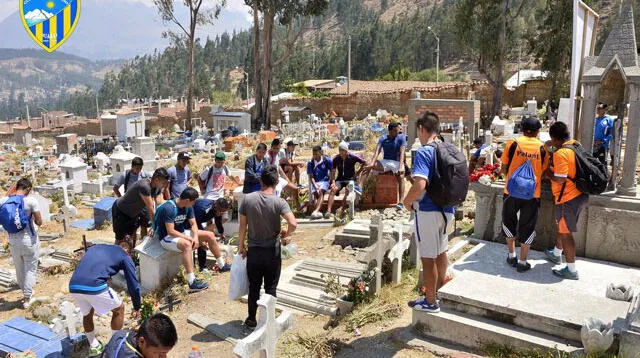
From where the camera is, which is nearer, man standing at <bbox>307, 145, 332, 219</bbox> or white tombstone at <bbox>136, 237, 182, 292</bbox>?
white tombstone at <bbox>136, 237, 182, 292</bbox>

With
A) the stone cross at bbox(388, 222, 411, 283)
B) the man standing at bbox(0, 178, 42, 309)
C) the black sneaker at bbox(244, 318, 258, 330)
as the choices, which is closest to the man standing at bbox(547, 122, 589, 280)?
the stone cross at bbox(388, 222, 411, 283)

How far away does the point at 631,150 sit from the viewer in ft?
17.1

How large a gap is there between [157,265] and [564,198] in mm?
4556

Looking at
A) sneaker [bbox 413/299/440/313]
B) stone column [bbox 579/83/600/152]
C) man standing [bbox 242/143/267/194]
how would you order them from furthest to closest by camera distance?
man standing [bbox 242/143/267/194] → stone column [bbox 579/83/600/152] → sneaker [bbox 413/299/440/313]

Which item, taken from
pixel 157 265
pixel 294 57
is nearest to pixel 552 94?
pixel 157 265

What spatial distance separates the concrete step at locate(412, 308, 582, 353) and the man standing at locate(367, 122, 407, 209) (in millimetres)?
4524

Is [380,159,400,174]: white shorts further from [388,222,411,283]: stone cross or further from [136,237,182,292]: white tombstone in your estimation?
[136,237,182,292]: white tombstone

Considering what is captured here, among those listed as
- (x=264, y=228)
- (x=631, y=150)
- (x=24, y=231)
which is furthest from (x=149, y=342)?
(x=631, y=150)

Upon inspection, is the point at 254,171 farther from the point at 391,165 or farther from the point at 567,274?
the point at 567,274

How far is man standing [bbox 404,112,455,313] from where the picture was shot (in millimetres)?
3916

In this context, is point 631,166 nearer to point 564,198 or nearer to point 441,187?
point 564,198

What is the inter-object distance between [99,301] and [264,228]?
1571 mm

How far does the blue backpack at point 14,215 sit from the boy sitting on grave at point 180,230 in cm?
167

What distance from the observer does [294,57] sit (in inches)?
3376
